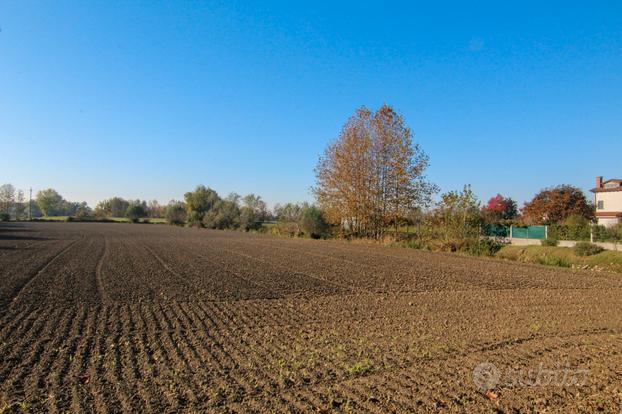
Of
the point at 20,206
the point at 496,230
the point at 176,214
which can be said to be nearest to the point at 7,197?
the point at 20,206

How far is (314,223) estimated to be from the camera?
41000 mm

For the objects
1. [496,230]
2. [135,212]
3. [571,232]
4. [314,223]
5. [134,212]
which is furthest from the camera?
[135,212]

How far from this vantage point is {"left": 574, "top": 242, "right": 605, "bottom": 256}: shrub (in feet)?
74.6

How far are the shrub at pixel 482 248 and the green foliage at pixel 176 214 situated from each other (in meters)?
76.5

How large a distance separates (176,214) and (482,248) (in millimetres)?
80359

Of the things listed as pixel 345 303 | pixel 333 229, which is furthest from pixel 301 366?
pixel 333 229

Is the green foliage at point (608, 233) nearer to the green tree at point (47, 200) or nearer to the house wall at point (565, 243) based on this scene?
the house wall at point (565, 243)

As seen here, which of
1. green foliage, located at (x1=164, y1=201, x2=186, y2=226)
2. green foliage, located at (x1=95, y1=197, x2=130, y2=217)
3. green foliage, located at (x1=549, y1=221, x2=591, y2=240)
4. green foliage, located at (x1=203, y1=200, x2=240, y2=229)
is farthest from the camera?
green foliage, located at (x1=95, y1=197, x2=130, y2=217)

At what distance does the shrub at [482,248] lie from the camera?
2345 centimetres

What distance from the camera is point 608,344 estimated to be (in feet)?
20.7

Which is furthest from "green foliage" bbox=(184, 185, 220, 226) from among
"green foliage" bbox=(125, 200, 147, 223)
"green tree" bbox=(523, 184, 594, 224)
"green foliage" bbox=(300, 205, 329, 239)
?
"green tree" bbox=(523, 184, 594, 224)

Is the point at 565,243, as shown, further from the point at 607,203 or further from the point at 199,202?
the point at 199,202

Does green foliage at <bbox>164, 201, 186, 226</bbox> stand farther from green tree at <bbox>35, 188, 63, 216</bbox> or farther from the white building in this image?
the white building

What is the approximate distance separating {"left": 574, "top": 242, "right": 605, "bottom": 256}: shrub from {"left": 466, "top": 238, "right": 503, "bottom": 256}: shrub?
13.3 ft
